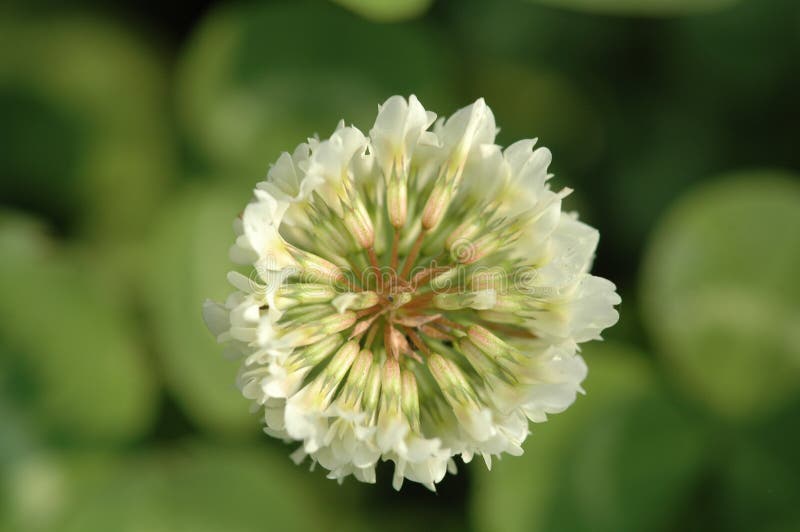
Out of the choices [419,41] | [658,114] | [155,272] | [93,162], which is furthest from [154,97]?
[658,114]

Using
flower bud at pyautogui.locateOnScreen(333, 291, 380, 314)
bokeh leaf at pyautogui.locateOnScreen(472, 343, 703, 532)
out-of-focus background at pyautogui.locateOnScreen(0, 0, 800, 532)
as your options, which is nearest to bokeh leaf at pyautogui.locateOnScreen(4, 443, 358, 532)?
out-of-focus background at pyautogui.locateOnScreen(0, 0, 800, 532)

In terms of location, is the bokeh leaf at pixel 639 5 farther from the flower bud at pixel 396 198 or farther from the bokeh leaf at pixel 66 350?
the bokeh leaf at pixel 66 350

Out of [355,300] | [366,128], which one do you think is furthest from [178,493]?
[355,300]

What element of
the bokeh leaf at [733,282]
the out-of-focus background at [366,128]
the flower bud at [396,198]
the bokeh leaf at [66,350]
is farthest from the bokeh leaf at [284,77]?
the flower bud at [396,198]

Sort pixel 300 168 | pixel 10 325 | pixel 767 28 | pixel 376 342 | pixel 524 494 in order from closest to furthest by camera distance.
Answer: pixel 300 168, pixel 376 342, pixel 524 494, pixel 10 325, pixel 767 28

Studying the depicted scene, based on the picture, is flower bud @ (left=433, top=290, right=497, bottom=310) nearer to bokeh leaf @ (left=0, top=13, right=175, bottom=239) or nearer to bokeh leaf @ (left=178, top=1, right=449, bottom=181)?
bokeh leaf @ (left=178, top=1, right=449, bottom=181)

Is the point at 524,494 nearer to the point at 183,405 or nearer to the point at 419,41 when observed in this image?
the point at 183,405
